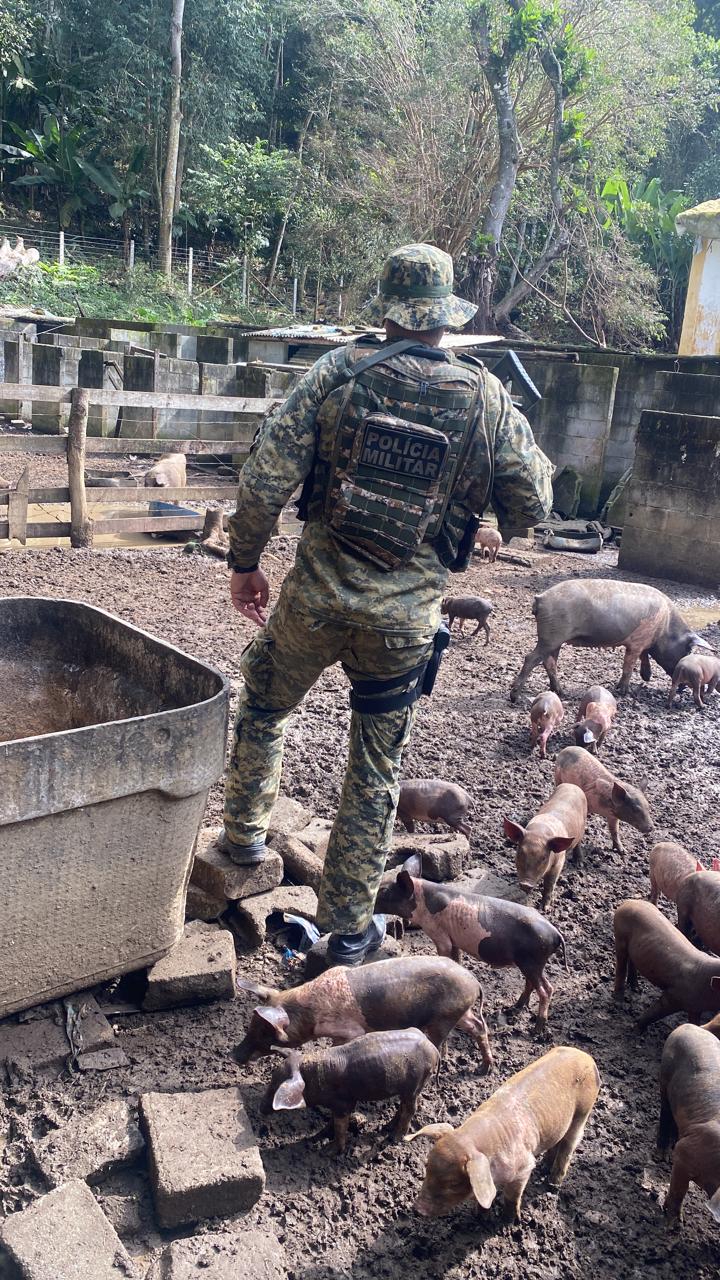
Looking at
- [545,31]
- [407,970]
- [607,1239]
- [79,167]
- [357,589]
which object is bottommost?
[607,1239]

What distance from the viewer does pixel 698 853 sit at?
476 centimetres

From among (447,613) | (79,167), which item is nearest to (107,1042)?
(447,613)

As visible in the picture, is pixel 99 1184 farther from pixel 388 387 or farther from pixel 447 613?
pixel 447 613

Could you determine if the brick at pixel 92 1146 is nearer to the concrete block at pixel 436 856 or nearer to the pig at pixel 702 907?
the concrete block at pixel 436 856

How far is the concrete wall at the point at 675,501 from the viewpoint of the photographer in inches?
416

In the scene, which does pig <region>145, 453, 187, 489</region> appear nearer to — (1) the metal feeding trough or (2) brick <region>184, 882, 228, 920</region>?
(2) brick <region>184, 882, 228, 920</region>

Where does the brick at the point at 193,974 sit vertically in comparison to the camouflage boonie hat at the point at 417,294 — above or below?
below

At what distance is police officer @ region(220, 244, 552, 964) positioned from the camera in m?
3.21

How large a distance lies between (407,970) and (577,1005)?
0.86 meters

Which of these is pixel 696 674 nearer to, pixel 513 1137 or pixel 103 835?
pixel 513 1137

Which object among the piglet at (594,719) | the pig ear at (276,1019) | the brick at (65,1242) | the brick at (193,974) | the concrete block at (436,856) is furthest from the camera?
the piglet at (594,719)

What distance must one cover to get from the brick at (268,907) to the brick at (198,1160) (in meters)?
A: 0.90

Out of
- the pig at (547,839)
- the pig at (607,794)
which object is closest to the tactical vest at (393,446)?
the pig at (547,839)

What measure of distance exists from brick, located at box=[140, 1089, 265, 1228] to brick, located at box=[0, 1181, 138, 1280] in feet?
0.62
